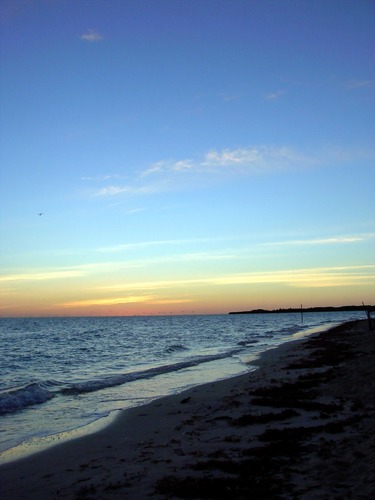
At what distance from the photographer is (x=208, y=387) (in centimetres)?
1823

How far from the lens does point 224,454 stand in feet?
27.0

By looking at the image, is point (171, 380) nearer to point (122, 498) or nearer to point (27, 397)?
point (27, 397)

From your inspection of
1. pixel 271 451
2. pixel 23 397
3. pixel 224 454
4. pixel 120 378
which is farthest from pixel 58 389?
pixel 271 451

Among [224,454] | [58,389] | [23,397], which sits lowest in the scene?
[58,389]

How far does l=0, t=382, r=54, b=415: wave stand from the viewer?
51.8ft

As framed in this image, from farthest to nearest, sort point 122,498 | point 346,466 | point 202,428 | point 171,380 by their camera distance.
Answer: point 171,380 → point 202,428 → point 346,466 → point 122,498

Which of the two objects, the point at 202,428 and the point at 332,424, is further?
the point at 202,428

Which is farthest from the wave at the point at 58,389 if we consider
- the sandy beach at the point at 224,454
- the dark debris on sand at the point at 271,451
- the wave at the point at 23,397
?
the dark debris on sand at the point at 271,451

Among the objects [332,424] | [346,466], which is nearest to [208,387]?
[332,424]

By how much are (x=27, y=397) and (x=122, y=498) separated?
484 inches

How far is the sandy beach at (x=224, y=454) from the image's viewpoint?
659 cm

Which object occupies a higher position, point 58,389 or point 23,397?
point 23,397

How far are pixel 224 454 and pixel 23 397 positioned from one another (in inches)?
465

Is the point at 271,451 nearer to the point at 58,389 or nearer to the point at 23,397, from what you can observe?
the point at 23,397
